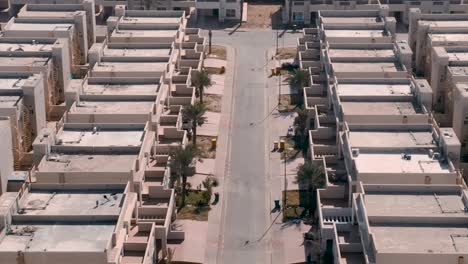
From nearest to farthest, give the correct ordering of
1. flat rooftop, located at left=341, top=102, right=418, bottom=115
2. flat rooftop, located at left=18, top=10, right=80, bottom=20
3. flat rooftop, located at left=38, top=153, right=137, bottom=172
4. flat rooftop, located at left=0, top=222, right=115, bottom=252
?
flat rooftop, located at left=0, top=222, right=115, bottom=252, flat rooftop, located at left=38, top=153, right=137, bottom=172, flat rooftop, located at left=341, top=102, right=418, bottom=115, flat rooftop, located at left=18, top=10, right=80, bottom=20

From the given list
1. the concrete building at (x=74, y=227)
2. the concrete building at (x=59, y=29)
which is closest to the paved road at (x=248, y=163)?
the concrete building at (x=74, y=227)

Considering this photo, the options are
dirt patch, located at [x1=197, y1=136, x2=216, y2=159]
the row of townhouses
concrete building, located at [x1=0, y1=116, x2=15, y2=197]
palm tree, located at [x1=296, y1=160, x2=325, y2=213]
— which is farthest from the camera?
dirt patch, located at [x1=197, y1=136, x2=216, y2=159]

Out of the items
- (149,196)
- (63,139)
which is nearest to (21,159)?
(63,139)

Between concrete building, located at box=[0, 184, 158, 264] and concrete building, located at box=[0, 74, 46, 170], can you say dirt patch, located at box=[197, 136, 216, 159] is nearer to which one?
concrete building, located at box=[0, 74, 46, 170]

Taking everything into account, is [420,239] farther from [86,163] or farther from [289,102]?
[289,102]

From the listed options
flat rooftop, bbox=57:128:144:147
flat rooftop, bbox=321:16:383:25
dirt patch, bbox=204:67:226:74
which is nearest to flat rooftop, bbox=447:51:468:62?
flat rooftop, bbox=321:16:383:25

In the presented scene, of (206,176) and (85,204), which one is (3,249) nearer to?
(85,204)

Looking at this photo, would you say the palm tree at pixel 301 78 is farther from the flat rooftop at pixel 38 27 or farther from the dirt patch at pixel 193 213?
the flat rooftop at pixel 38 27
